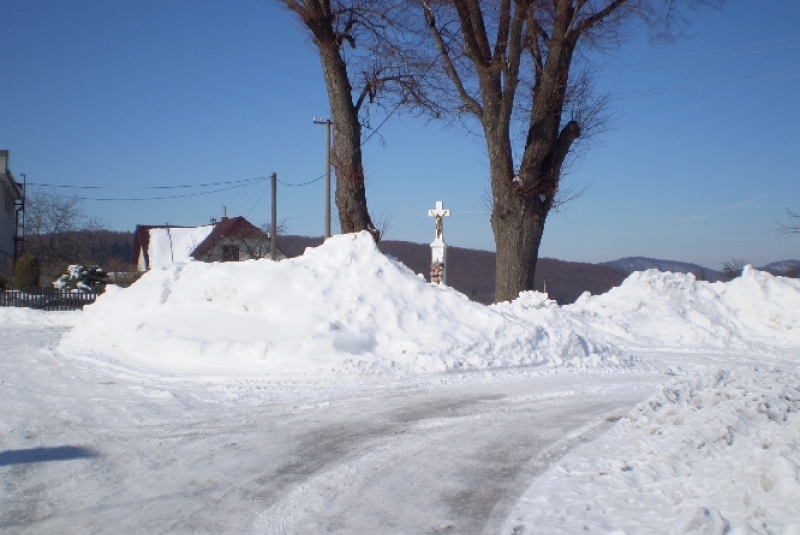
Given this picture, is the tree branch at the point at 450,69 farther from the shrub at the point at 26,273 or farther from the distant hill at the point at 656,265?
the shrub at the point at 26,273

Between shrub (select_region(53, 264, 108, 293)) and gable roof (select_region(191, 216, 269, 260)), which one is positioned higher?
gable roof (select_region(191, 216, 269, 260))

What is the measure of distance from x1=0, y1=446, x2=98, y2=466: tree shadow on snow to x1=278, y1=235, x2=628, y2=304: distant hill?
18.7 meters

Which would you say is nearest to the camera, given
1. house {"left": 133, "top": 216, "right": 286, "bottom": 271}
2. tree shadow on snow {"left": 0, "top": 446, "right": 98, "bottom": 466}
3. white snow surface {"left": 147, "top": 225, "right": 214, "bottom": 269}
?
tree shadow on snow {"left": 0, "top": 446, "right": 98, "bottom": 466}

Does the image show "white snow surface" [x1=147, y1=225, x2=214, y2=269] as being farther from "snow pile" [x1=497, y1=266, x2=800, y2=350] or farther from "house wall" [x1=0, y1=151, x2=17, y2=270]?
"snow pile" [x1=497, y1=266, x2=800, y2=350]

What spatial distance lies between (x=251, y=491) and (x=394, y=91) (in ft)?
45.4

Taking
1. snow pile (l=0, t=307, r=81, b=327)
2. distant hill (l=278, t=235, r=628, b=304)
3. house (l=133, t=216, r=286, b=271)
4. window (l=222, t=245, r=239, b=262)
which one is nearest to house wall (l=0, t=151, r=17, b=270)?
house (l=133, t=216, r=286, b=271)

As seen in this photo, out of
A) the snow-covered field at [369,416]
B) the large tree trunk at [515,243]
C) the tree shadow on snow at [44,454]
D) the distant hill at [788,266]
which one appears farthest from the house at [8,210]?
the tree shadow on snow at [44,454]

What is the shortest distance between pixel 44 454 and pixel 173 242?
55230 millimetres

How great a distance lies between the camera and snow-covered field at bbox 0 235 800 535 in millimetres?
5164

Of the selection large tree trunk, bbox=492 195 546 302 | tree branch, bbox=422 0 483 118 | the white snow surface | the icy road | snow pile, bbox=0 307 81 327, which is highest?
tree branch, bbox=422 0 483 118

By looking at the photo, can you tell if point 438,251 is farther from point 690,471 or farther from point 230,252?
point 230,252

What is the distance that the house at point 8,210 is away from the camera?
46.3 metres

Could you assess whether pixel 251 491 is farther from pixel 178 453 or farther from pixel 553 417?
pixel 553 417

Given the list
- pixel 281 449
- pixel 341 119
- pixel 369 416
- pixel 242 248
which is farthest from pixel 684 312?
pixel 242 248
